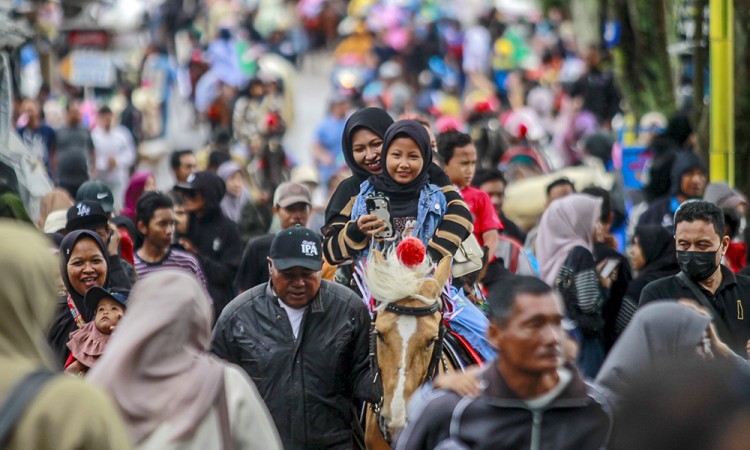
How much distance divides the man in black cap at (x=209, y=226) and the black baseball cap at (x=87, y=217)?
70.0 inches

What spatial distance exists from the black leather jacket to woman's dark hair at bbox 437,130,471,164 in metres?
3.41

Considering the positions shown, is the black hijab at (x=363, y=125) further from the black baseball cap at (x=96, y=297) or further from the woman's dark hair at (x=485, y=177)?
the woman's dark hair at (x=485, y=177)

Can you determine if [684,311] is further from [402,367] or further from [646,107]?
[646,107]

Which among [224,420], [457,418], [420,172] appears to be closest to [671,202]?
[420,172]

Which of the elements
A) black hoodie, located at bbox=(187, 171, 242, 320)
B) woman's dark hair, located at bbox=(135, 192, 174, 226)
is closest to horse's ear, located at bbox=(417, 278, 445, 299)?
woman's dark hair, located at bbox=(135, 192, 174, 226)

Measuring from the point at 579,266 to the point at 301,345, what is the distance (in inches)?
133

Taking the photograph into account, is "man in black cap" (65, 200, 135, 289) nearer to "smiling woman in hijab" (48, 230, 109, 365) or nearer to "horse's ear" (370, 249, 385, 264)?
"smiling woman in hijab" (48, 230, 109, 365)

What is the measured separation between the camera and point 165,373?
224 inches

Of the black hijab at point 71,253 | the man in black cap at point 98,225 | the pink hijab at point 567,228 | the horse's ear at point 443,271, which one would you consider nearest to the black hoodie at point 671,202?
the pink hijab at point 567,228

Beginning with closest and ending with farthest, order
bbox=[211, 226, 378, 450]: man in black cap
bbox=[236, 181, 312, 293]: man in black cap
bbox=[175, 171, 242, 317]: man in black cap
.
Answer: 1. bbox=[211, 226, 378, 450]: man in black cap
2. bbox=[236, 181, 312, 293]: man in black cap
3. bbox=[175, 171, 242, 317]: man in black cap

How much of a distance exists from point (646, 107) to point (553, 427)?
1715cm

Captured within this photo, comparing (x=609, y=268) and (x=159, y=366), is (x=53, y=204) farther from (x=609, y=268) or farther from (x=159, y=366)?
(x=159, y=366)

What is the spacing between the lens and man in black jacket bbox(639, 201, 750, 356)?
9.27 metres

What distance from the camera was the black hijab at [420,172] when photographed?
31.1ft
